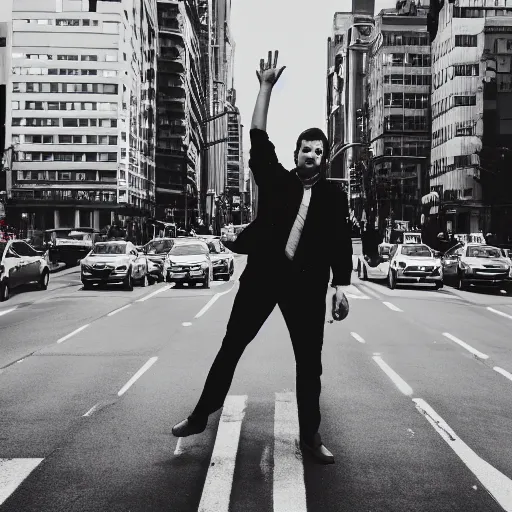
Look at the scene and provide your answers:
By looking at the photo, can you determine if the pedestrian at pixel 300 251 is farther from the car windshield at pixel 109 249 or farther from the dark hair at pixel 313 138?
the car windshield at pixel 109 249

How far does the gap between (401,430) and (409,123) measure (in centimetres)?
10748

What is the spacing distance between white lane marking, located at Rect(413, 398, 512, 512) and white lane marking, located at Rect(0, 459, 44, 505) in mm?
2636

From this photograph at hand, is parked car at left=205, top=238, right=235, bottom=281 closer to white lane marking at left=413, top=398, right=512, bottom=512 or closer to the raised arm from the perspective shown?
white lane marking at left=413, top=398, right=512, bottom=512

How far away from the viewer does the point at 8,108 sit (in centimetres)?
10188

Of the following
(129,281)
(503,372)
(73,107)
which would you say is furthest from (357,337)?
(73,107)

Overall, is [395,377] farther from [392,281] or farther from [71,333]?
[392,281]

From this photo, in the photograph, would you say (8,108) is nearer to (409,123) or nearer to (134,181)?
(134,181)

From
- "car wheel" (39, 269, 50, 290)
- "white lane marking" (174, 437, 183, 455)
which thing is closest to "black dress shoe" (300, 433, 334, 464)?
"white lane marking" (174, 437, 183, 455)

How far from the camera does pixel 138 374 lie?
9.03m

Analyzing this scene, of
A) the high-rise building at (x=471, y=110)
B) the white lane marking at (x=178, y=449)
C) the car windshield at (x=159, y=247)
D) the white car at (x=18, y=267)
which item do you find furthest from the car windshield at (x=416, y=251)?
the high-rise building at (x=471, y=110)

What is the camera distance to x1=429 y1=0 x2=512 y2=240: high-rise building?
291 ft

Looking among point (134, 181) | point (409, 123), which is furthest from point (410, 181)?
point (134, 181)

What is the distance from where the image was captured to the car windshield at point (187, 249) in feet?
95.4

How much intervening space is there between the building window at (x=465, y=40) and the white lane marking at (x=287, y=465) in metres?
93.9
